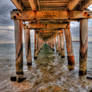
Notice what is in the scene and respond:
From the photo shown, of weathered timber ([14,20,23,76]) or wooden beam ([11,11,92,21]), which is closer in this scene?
weathered timber ([14,20,23,76])

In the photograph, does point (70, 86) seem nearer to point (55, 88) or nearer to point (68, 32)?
point (55, 88)

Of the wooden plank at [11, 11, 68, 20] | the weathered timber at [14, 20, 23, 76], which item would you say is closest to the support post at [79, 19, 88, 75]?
the wooden plank at [11, 11, 68, 20]

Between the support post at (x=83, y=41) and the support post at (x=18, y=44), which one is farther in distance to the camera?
the support post at (x=83, y=41)

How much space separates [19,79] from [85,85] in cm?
260

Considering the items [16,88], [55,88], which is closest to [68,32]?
[55,88]

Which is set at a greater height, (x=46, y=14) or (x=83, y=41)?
(x=46, y=14)

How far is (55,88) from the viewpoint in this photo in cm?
341

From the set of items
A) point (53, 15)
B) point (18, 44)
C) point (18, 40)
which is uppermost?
point (53, 15)

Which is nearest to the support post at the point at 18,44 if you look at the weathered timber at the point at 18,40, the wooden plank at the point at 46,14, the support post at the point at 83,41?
the weathered timber at the point at 18,40

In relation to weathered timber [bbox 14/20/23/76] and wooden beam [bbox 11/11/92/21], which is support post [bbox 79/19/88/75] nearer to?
wooden beam [bbox 11/11/92/21]

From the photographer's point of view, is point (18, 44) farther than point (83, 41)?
No

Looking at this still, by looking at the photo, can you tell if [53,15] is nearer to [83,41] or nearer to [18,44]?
[83,41]

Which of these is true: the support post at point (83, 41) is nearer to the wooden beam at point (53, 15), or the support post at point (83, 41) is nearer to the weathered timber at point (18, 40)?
the wooden beam at point (53, 15)

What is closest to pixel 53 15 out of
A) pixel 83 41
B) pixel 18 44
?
pixel 83 41
